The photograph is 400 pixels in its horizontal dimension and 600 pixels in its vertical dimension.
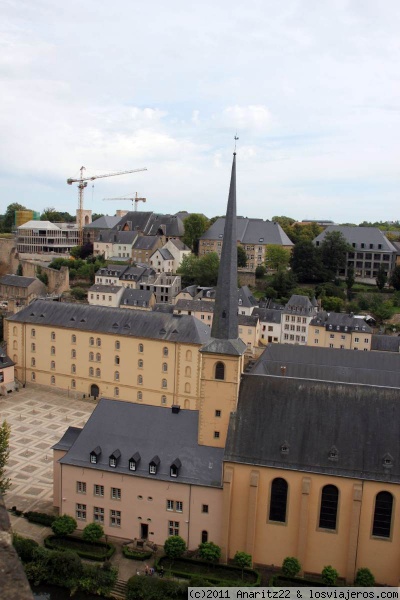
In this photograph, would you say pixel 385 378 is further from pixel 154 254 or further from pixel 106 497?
pixel 154 254

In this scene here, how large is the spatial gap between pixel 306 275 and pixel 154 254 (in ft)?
110

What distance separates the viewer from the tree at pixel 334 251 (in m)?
116

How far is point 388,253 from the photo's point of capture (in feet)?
383

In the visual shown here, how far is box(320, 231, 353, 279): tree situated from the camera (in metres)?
116

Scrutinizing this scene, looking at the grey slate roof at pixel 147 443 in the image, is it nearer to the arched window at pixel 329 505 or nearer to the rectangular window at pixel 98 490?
the rectangular window at pixel 98 490

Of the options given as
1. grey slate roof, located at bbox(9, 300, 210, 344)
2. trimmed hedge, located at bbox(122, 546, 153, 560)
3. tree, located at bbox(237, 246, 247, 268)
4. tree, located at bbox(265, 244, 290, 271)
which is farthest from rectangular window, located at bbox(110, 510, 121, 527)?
tree, located at bbox(237, 246, 247, 268)

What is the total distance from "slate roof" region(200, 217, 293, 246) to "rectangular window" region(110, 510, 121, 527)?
90.7 metres

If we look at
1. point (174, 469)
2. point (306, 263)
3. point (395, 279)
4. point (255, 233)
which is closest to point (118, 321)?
point (174, 469)

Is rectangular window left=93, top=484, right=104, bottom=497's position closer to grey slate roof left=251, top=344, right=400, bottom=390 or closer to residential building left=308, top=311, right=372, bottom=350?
grey slate roof left=251, top=344, right=400, bottom=390

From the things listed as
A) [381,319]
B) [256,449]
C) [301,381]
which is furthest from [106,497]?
[381,319]

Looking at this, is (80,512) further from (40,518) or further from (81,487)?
(40,518)

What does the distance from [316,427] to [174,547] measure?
1178 centimetres

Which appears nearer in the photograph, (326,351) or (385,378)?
(385,378)

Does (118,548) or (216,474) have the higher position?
(216,474)
